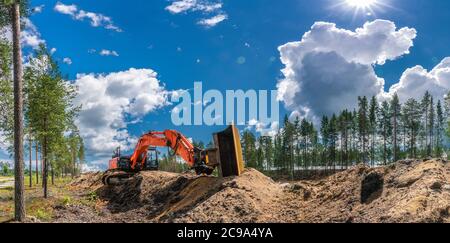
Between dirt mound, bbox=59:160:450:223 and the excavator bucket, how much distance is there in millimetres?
735

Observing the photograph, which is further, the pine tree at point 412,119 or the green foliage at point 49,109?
the pine tree at point 412,119

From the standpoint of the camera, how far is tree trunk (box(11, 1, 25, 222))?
1488cm

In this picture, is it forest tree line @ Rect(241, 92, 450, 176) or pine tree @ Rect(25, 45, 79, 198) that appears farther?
forest tree line @ Rect(241, 92, 450, 176)

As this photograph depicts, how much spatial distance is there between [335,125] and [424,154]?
16063 mm

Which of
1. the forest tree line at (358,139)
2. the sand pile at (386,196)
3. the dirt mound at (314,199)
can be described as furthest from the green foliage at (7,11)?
the forest tree line at (358,139)

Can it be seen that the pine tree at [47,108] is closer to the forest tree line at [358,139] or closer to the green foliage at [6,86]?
the green foliage at [6,86]

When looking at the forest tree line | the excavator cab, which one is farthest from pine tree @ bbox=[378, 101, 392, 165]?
the excavator cab

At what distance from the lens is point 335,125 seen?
3029 inches

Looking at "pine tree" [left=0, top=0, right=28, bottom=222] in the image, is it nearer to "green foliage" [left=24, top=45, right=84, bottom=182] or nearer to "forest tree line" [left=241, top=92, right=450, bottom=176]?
"green foliage" [left=24, top=45, right=84, bottom=182]

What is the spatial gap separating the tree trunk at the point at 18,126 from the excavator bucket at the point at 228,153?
9.32 m

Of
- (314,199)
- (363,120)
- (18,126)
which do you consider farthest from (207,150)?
(363,120)

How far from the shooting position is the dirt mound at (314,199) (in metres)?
11.7
